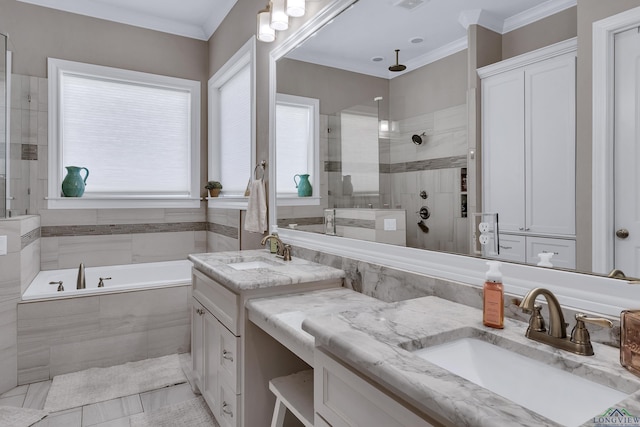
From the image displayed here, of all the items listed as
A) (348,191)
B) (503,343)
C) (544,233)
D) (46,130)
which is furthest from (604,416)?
(46,130)

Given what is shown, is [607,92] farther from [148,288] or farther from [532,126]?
[148,288]

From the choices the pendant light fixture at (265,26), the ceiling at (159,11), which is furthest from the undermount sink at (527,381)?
the ceiling at (159,11)

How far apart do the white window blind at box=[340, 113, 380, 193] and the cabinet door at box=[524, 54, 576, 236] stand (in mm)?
662

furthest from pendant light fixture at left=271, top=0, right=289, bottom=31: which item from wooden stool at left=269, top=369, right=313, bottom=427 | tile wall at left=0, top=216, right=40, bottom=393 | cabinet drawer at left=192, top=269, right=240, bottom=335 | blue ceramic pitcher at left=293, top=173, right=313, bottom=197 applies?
tile wall at left=0, top=216, right=40, bottom=393

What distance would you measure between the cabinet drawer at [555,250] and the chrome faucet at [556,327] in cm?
14

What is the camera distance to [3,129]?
2758 millimetres

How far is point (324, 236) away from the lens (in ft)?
6.70

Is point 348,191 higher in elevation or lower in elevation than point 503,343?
higher

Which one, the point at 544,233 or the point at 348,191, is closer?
the point at 544,233

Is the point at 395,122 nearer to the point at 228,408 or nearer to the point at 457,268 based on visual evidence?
the point at 457,268

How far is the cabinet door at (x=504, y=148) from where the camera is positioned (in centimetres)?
109

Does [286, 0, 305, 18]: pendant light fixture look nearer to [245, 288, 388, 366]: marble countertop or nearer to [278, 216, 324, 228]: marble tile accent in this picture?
[278, 216, 324, 228]: marble tile accent

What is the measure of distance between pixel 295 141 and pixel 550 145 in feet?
4.90

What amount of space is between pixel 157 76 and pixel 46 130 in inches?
41.2
